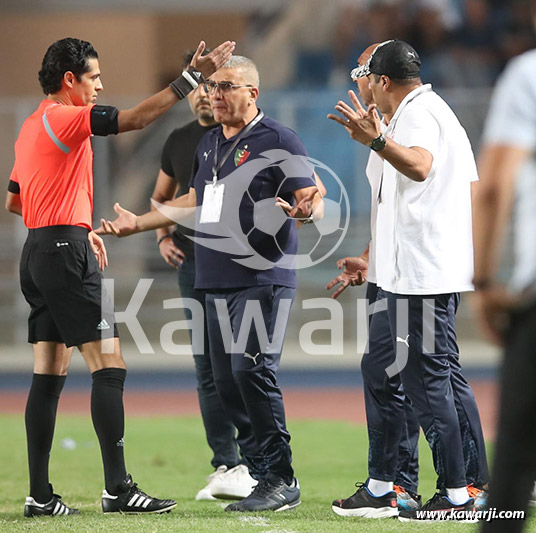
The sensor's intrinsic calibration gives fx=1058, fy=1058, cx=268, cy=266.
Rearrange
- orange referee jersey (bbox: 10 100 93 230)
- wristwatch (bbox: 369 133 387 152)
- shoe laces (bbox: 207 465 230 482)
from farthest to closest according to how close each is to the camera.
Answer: shoe laces (bbox: 207 465 230 482)
orange referee jersey (bbox: 10 100 93 230)
wristwatch (bbox: 369 133 387 152)

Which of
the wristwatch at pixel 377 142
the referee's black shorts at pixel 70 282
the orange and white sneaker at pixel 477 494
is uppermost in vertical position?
the wristwatch at pixel 377 142

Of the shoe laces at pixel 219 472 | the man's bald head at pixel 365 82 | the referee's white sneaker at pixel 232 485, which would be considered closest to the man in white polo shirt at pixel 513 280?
the man's bald head at pixel 365 82

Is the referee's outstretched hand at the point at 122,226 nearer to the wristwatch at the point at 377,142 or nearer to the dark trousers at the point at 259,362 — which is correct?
the dark trousers at the point at 259,362

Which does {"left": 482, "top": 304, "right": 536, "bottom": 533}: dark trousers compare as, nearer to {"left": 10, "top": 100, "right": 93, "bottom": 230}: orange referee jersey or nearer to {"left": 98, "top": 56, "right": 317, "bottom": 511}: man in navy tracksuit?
{"left": 98, "top": 56, "right": 317, "bottom": 511}: man in navy tracksuit

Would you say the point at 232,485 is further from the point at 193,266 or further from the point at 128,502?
the point at 193,266

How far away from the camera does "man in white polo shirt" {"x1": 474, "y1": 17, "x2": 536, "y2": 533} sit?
→ 115 inches

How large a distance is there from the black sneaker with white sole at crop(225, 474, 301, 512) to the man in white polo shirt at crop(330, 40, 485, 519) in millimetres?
759

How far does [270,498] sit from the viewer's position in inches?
222

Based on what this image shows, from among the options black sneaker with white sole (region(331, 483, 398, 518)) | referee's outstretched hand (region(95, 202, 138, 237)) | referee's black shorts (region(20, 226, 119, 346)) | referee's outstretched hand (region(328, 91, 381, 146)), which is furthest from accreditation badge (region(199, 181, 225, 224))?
black sneaker with white sole (region(331, 483, 398, 518))

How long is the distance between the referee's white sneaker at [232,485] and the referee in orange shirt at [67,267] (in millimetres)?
682

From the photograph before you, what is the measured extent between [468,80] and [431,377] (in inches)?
486

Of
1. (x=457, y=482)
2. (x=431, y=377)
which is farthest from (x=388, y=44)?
(x=457, y=482)

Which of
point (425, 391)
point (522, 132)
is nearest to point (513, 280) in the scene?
point (522, 132)

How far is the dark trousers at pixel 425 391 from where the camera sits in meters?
5.10
